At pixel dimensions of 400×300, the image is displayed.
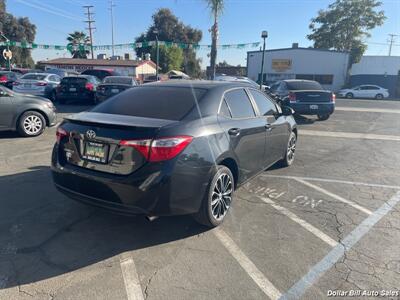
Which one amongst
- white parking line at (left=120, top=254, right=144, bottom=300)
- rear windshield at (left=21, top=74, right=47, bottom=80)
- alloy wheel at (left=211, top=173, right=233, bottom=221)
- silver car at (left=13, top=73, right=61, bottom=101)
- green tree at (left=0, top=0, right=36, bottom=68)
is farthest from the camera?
green tree at (left=0, top=0, right=36, bottom=68)

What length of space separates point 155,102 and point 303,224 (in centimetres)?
234

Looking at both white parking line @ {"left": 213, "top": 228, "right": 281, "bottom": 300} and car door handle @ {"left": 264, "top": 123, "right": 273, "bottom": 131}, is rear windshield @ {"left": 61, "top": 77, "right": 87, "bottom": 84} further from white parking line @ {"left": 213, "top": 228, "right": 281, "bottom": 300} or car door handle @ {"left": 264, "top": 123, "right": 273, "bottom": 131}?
white parking line @ {"left": 213, "top": 228, "right": 281, "bottom": 300}

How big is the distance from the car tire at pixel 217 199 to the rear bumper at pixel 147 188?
133mm

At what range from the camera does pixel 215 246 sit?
3434mm

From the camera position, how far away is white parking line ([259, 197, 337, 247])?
362cm

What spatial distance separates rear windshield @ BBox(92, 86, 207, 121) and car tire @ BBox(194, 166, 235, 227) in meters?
0.81

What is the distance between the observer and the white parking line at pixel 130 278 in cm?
267

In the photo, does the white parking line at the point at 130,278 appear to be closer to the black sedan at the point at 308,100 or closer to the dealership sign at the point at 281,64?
the black sedan at the point at 308,100

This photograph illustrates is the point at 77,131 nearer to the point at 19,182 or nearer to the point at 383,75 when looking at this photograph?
the point at 19,182

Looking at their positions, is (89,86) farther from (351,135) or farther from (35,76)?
(351,135)

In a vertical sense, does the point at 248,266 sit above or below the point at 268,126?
below

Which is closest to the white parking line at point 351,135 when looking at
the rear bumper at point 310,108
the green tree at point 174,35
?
the rear bumper at point 310,108

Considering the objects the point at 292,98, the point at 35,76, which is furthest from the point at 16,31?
the point at 292,98

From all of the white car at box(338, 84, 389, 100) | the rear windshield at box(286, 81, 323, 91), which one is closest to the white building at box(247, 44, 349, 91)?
the white car at box(338, 84, 389, 100)
